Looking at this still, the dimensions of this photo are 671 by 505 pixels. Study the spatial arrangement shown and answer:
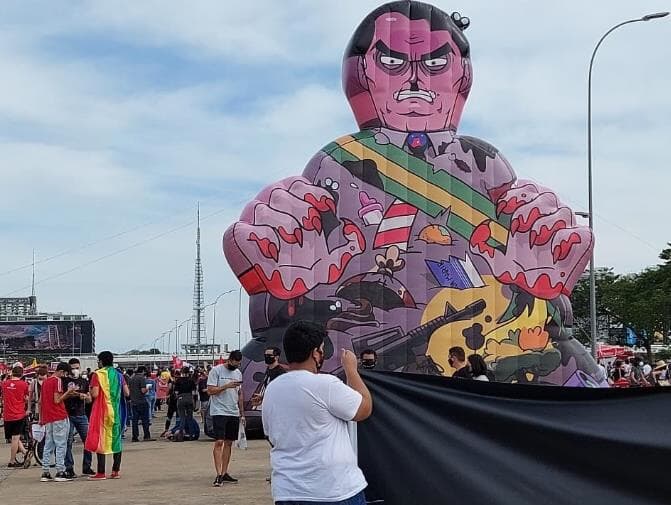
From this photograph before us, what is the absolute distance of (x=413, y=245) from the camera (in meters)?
17.6

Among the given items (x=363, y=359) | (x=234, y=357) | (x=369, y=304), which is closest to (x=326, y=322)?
(x=369, y=304)

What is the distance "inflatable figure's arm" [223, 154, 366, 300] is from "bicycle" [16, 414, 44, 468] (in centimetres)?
443

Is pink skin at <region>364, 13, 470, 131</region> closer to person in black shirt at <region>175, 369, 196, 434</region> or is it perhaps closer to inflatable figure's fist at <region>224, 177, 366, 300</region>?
inflatable figure's fist at <region>224, 177, 366, 300</region>

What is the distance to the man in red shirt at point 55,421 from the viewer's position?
1262 cm

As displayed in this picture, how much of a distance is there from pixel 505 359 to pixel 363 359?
286 inches

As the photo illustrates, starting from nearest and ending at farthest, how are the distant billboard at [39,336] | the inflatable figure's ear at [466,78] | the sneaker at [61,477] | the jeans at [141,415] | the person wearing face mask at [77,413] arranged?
the sneaker at [61,477], the person wearing face mask at [77,413], the inflatable figure's ear at [466,78], the jeans at [141,415], the distant billboard at [39,336]

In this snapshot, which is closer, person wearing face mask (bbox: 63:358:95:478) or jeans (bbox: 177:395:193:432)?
person wearing face mask (bbox: 63:358:95:478)

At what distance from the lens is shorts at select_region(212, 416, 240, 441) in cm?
A: 1152

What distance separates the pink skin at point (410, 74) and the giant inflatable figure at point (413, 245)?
3 centimetres

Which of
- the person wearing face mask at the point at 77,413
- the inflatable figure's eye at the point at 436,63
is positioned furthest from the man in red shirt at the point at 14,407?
the inflatable figure's eye at the point at 436,63

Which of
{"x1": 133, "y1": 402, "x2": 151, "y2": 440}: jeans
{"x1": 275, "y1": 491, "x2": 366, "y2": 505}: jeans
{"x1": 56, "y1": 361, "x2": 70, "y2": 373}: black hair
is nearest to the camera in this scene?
{"x1": 275, "y1": 491, "x2": 366, "y2": 505}: jeans

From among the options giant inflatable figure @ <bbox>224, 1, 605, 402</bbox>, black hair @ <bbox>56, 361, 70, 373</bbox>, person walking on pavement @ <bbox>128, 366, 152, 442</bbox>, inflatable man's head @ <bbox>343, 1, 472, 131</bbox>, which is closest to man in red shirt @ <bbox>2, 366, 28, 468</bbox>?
black hair @ <bbox>56, 361, 70, 373</bbox>

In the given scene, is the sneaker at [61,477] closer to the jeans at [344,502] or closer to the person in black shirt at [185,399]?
the person in black shirt at [185,399]

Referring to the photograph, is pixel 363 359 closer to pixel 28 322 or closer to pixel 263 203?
pixel 263 203
